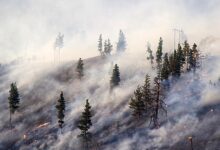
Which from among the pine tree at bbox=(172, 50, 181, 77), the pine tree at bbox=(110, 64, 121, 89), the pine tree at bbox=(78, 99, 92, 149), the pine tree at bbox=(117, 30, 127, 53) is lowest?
the pine tree at bbox=(78, 99, 92, 149)

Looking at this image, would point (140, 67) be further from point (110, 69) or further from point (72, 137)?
point (72, 137)

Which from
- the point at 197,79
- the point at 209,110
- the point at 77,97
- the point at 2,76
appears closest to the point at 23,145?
the point at 77,97

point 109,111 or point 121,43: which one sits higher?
point 121,43

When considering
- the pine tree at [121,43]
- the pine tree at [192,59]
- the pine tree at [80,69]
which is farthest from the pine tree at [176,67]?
the pine tree at [121,43]

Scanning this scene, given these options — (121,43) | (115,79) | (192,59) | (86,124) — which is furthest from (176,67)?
(121,43)

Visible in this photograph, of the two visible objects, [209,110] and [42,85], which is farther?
[42,85]

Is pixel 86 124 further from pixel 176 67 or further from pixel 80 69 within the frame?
pixel 80 69

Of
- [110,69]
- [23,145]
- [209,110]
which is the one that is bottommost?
[23,145]

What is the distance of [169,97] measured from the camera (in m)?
106

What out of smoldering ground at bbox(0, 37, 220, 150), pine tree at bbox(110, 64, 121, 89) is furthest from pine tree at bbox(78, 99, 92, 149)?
pine tree at bbox(110, 64, 121, 89)

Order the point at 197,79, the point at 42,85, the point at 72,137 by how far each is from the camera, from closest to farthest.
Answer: the point at 72,137
the point at 197,79
the point at 42,85

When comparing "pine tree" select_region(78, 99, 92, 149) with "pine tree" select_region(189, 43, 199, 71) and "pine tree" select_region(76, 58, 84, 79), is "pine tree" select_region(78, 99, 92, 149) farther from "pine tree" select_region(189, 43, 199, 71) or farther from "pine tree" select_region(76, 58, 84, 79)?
"pine tree" select_region(189, 43, 199, 71)

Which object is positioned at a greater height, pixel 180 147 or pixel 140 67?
pixel 140 67

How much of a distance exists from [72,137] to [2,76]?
281 ft
